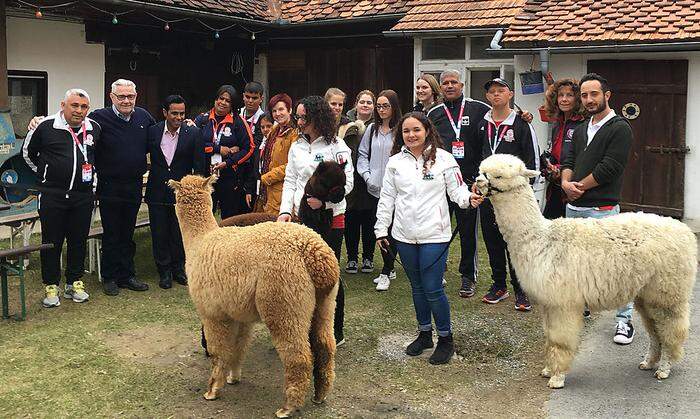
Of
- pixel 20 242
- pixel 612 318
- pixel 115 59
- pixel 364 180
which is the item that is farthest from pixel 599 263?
pixel 115 59

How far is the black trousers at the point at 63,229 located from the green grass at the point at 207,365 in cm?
35

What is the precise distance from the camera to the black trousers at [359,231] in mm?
8164

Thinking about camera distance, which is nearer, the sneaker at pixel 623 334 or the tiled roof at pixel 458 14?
the sneaker at pixel 623 334

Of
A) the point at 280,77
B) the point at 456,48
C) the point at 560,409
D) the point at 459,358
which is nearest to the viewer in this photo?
the point at 560,409

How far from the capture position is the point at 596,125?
19.1 feet

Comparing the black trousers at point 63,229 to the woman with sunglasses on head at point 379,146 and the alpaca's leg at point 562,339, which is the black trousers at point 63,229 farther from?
the alpaca's leg at point 562,339

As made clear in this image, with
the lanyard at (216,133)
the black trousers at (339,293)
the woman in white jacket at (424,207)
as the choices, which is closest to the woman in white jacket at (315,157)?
the black trousers at (339,293)

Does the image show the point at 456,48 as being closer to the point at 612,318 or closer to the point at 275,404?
the point at 612,318

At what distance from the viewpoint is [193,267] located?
4754mm

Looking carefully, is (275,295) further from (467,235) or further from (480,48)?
(480,48)

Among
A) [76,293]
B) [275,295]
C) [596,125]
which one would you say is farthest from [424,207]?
[76,293]

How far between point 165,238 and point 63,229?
3.67 ft

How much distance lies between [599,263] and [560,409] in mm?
1023

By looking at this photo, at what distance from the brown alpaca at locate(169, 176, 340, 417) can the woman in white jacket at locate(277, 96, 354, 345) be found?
38.4 inches
